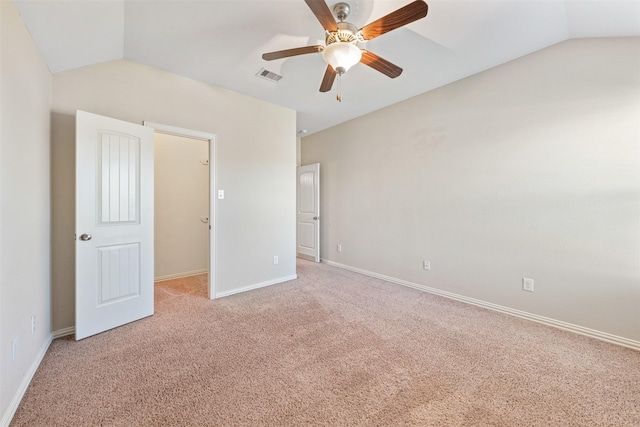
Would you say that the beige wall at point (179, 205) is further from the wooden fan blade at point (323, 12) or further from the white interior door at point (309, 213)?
the wooden fan blade at point (323, 12)

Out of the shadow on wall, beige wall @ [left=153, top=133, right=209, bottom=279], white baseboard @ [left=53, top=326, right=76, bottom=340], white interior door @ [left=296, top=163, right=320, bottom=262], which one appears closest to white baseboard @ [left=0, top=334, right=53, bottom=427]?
white baseboard @ [left=53, top=326, right=76, bottom=340]

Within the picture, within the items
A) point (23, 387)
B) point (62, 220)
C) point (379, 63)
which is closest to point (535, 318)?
point (379, 63)

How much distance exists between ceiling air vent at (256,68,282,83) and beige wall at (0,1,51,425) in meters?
1.77

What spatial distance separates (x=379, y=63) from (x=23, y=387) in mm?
3224

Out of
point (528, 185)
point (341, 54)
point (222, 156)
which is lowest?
point (528, 185)

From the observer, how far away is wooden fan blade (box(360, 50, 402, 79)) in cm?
197

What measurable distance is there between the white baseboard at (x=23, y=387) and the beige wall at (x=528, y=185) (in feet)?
12.4

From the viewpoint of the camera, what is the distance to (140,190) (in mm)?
2600

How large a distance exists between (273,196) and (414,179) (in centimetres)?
202

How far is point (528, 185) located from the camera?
269 cm

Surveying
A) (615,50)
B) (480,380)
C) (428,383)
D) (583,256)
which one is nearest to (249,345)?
(428,383)

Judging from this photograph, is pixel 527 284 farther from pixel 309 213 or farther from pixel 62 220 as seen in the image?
pixel 62 220

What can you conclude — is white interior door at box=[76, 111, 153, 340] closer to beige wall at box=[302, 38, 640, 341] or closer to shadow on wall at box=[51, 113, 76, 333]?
shadow on wall at box=[51, 113, 76, 333]

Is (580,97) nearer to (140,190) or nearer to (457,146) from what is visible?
(457,146)
